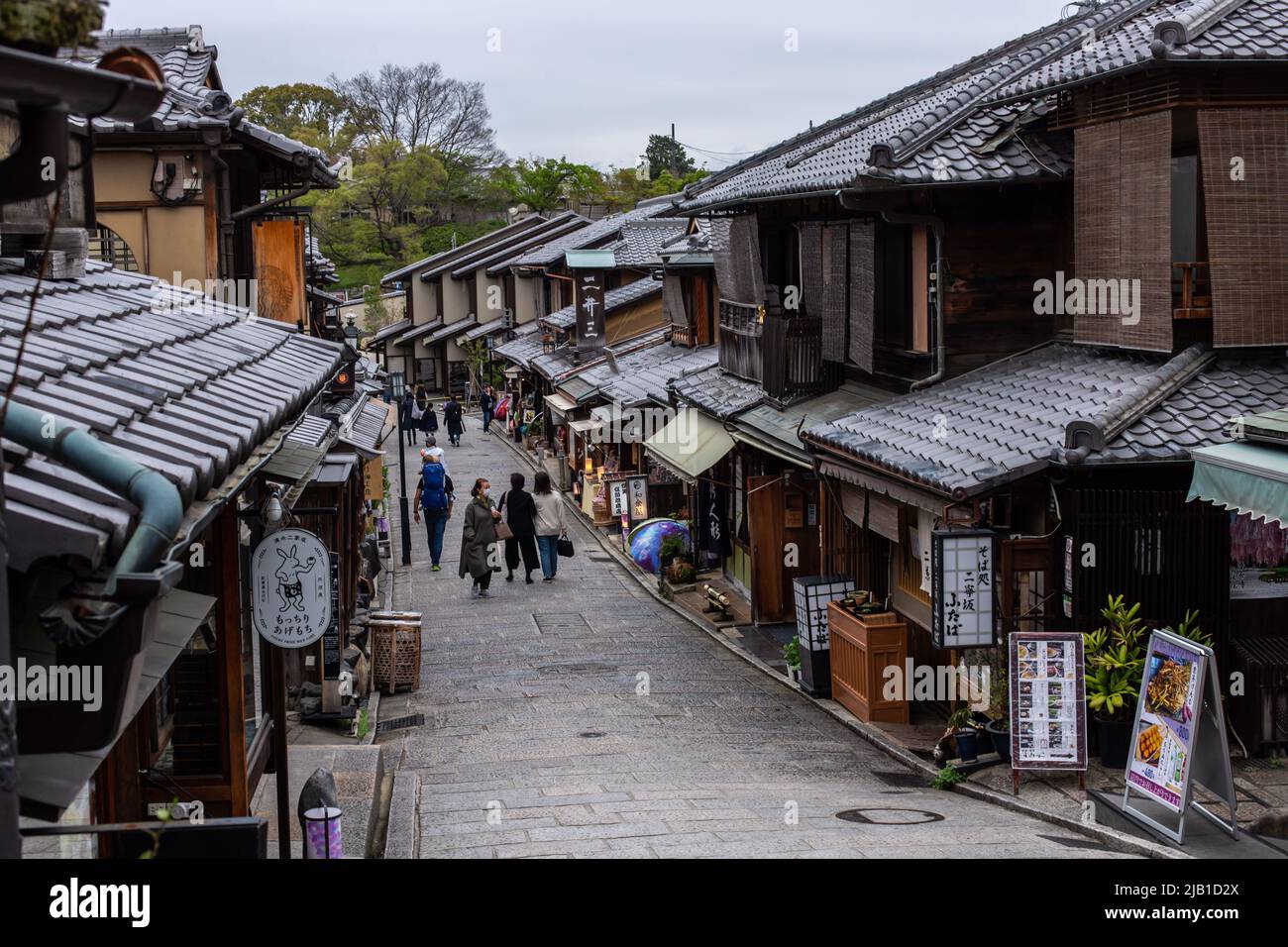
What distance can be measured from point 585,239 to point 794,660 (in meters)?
35.9

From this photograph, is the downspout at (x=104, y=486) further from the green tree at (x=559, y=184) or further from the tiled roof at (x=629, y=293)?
the green tree at (x=559, y=184)

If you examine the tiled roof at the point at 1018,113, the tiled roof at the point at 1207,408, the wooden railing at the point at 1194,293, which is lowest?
the tiled roof at the point at 1207,408

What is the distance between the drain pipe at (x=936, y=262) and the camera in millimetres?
16359

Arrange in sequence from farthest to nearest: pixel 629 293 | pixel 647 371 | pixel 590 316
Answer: pixel 629 293
pixel 590 316
pixel 647 371

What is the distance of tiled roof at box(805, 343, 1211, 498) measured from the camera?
12711 mm

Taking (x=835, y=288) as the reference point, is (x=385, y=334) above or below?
above

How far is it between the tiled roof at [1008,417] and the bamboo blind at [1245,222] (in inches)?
22.4

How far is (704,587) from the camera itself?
24.1 m

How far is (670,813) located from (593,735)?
384 centimetres

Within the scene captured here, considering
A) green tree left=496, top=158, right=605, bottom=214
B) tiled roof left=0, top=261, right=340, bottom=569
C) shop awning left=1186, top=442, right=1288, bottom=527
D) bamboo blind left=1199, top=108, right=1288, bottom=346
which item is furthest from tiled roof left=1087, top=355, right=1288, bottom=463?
green tree left=496, top=158, right=605, bottom=214

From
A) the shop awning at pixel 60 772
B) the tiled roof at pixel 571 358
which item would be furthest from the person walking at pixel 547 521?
the shop awning at pixel 60 772

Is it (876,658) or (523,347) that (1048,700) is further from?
(523,347)

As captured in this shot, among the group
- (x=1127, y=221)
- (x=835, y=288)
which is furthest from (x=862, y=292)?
(x=1127, y=221)

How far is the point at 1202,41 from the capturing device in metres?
13.1
